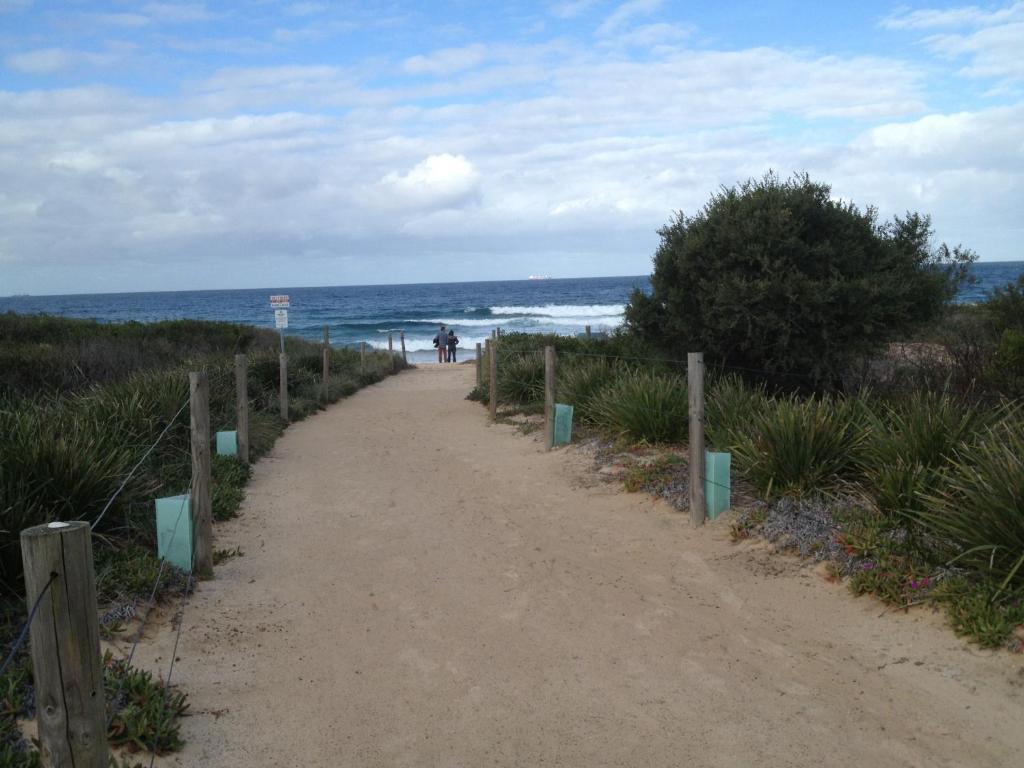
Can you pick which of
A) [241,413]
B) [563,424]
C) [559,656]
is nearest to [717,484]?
[559,656]

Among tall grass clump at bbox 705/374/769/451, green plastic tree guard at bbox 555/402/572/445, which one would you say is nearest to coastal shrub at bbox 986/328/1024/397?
tall grass clump at bbox 705/374/769/451

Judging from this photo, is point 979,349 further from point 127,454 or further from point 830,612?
point 127,454

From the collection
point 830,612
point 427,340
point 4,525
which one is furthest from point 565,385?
point 427,340

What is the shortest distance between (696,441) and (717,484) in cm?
45

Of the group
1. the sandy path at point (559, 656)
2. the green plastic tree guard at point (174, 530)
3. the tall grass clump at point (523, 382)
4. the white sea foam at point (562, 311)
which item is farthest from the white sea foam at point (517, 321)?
the green plastic tree guard at point (174, 530)

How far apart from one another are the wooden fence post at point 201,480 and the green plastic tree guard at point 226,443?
173 inches

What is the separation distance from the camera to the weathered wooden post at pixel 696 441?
796cm

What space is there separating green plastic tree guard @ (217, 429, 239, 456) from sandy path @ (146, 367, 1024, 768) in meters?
2.54

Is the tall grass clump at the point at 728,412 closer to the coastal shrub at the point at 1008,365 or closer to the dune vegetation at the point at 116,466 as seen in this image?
the coastal shrub at the point at 1008,365

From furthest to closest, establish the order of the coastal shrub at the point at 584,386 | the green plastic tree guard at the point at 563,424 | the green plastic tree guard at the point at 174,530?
the coastal shrub at the point at 584,386
the green plastic tree guard at the point at 563,424
the green plastic tree guard at the point at 174,530

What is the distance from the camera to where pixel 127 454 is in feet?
25.0

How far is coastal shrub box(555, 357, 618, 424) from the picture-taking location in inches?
519

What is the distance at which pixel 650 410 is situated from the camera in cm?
1078

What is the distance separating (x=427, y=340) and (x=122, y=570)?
1864 inches
